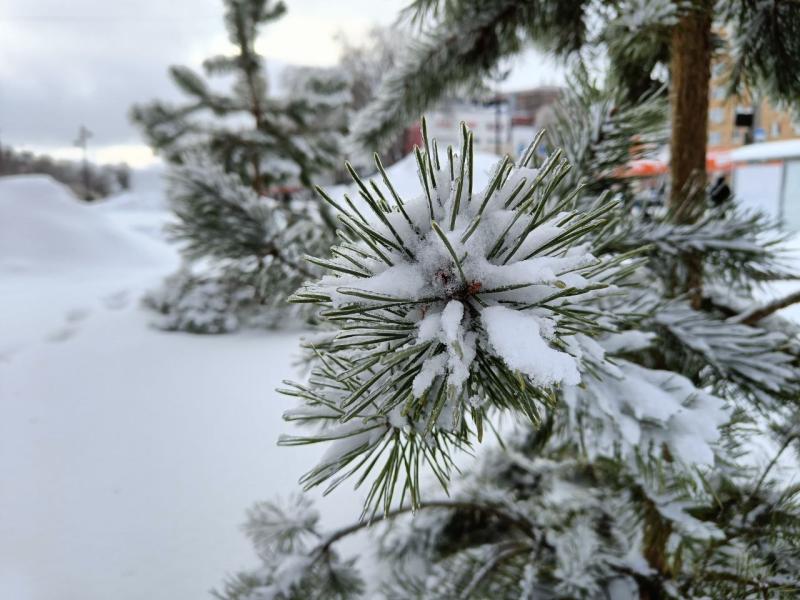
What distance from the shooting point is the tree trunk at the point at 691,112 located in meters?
0.84

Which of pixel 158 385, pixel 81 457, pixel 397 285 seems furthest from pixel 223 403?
pixel 397 285

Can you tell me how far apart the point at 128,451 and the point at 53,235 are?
265 inches

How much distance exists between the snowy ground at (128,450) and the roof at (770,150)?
2.68m

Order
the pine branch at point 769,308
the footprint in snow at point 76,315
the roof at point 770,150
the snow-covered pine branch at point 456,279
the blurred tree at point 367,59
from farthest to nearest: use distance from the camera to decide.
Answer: the blurred tree at point 367,59
the footprint in snow at point 76,315
the roof at point 770,150
the pine branch at point 769,308
the snow-covered pine branch at point 456,279

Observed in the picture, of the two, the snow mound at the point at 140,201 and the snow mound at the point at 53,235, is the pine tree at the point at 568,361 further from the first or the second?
the snow mound at the point at 140,201

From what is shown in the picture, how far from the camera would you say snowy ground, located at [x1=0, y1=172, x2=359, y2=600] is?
2.00m

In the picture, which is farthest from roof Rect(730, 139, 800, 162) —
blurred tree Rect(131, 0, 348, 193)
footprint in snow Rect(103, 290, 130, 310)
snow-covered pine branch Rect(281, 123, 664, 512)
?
footprint in snow Rect(103, 290, 130, 310)

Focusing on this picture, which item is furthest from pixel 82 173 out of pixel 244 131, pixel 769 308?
pixel 769 308

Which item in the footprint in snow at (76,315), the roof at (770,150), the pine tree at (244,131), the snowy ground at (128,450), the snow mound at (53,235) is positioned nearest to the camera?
the snowy ground at (128,450)

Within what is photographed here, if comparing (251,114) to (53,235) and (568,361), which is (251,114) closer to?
(53,235)

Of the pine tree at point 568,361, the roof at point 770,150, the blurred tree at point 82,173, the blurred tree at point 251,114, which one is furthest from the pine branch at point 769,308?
the blurred tree at point 82,173

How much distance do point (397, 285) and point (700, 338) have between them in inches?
22.2

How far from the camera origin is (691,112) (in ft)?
3.10

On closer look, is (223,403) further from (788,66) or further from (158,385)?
(788,66)
